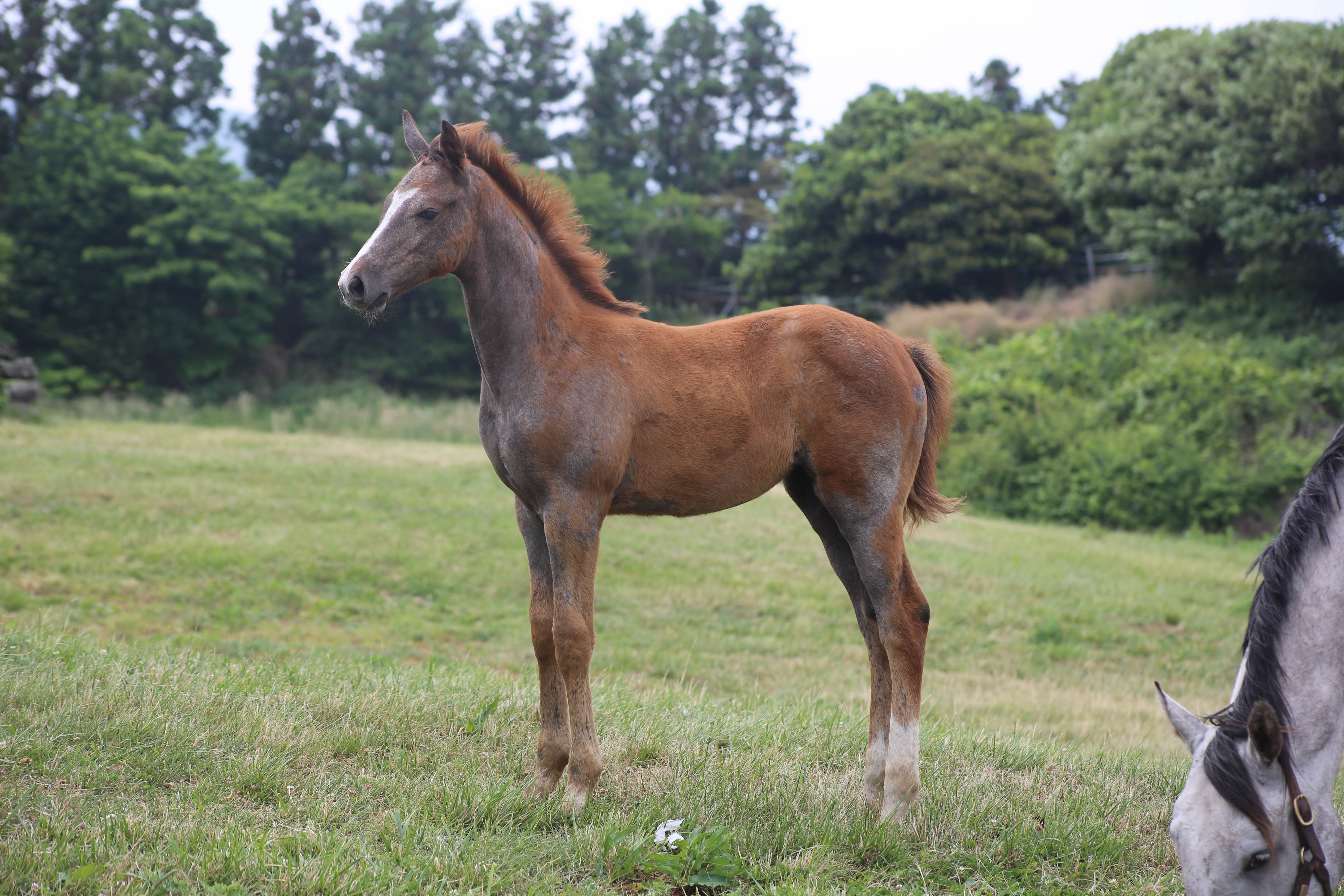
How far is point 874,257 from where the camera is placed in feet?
91.8

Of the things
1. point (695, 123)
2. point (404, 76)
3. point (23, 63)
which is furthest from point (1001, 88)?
point (23, 63)

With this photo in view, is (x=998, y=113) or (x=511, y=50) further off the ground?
(x=511, y=50)

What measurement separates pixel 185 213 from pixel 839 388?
1163 inches

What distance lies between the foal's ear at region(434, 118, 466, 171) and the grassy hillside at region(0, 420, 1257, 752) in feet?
13.4

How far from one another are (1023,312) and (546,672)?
22.6m

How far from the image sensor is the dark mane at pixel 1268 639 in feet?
8.29

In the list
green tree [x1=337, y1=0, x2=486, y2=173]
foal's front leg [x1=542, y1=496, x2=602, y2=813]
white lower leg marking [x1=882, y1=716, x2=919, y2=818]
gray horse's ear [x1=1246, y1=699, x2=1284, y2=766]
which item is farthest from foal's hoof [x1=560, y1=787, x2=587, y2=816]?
green tree [x1=337, y1=0, x2=486, y2=173]

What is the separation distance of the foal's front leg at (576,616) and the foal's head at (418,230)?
3.25 feet

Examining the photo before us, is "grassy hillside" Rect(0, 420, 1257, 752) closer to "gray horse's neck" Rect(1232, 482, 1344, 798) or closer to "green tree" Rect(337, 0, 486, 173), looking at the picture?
"gray horse's neck" Rect(1232, 482, 1344, 798)

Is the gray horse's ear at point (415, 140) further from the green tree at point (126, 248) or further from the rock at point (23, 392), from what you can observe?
the green tree at point (126, 248)

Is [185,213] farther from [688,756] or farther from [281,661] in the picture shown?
[688,756]

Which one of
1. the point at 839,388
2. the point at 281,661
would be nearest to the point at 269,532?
the point at 281,661

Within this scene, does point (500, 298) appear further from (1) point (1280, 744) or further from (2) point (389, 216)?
(1) point (1280, 744)

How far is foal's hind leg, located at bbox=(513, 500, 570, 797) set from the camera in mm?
3533
